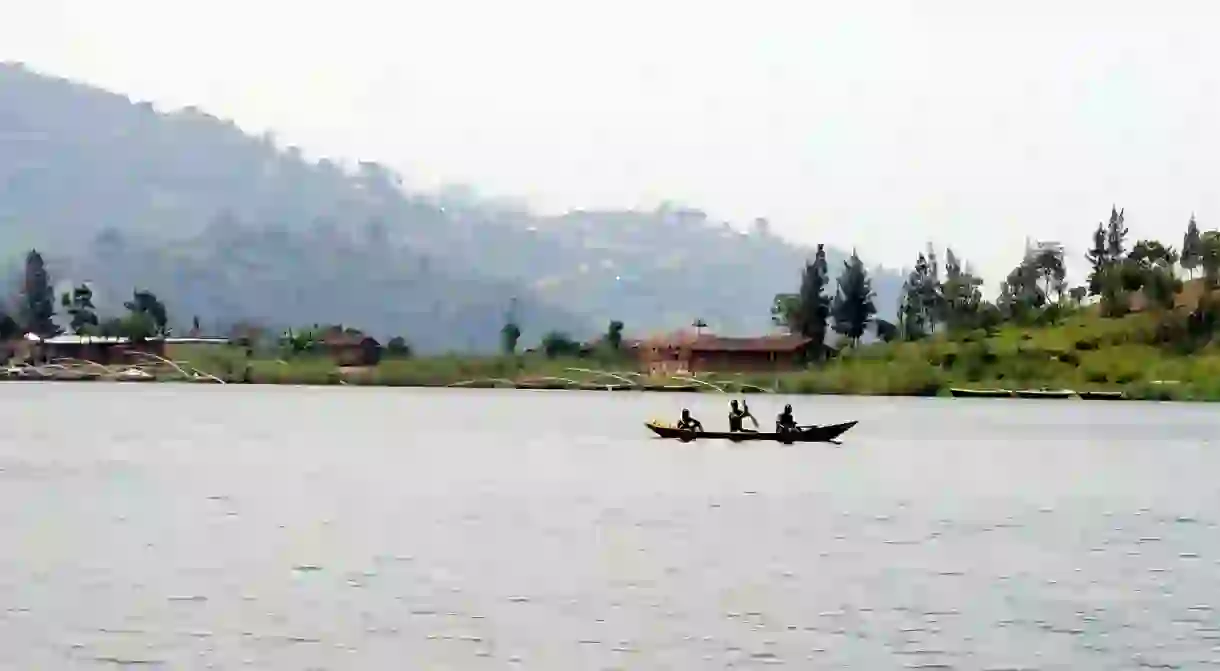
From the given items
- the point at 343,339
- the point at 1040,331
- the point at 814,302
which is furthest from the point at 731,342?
the point at 343,339

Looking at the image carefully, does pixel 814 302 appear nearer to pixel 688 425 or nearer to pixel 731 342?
pixel 731 342

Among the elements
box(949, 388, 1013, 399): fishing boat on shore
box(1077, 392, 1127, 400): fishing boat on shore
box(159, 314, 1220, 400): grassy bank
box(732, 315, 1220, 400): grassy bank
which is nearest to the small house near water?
box(159, 314, 1220, 400): grassy bank

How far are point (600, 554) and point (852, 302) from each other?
346 ft

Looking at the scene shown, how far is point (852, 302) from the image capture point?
138 metres

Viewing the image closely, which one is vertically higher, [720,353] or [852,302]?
[852,302]

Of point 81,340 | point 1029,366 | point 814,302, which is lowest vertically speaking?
point 1029,366

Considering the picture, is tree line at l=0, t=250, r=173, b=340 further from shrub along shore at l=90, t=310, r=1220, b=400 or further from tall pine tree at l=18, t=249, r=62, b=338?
shrub along shore at l=90, t=310, r=1220, b=400

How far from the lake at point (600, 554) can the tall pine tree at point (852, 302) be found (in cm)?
6517

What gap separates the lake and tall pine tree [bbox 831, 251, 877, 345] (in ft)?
214

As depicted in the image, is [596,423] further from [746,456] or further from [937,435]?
[746,456]

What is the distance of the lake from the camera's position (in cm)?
2438

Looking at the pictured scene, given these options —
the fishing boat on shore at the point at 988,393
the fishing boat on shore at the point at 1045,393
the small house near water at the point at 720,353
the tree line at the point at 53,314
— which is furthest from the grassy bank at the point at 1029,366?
the tree line at the point at 53,314

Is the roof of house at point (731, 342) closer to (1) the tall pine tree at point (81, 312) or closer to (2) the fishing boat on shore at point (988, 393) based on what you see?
(2) the fishing boat on shore at point (988, 393)

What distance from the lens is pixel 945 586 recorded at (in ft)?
99.5
